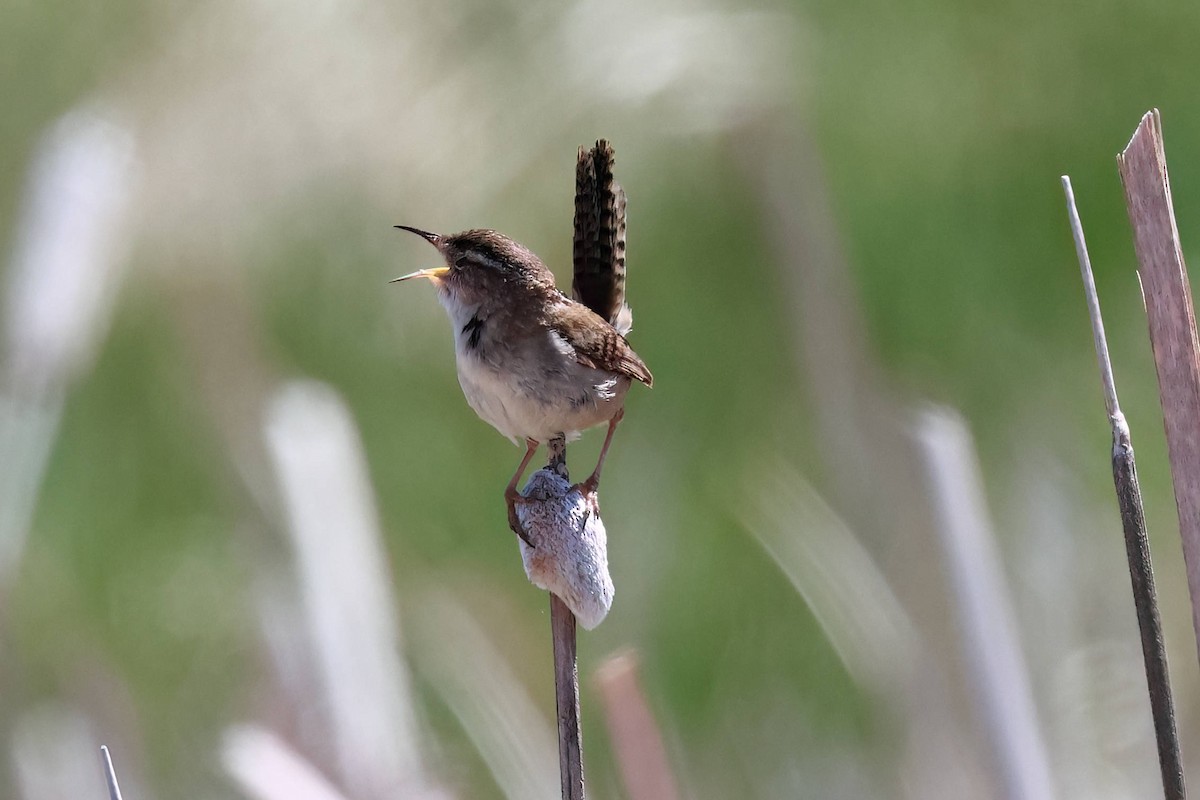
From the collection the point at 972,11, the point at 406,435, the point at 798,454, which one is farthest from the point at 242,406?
the point at 972,11

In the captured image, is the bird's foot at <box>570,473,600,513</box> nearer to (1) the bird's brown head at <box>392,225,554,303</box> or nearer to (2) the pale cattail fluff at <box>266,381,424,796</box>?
(1) the bird's brown head at <box>392,225,554,303</box>

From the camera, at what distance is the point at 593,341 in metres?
1.99

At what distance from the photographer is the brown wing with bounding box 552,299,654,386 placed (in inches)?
77.6

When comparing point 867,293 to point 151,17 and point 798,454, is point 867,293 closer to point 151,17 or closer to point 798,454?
point 798,454

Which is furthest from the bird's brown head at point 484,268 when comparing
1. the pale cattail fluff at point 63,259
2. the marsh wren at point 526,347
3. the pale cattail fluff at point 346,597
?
the pale cattail fluff at point 63,259

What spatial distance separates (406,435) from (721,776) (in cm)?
161

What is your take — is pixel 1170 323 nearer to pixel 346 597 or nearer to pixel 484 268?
pixel 484 268

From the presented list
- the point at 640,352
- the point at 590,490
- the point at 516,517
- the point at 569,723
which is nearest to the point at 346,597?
the point at 590,490

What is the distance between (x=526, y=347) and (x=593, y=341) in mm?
115

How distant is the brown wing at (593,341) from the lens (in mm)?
1971

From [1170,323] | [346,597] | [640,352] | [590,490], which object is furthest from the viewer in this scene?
[640,352]

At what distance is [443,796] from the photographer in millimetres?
2053

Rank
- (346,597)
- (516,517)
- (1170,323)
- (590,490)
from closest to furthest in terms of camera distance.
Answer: (1170,323) < (516,517) < (590,490) < (346,597)

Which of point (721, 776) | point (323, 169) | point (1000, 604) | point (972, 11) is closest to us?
point (1000, 604)
